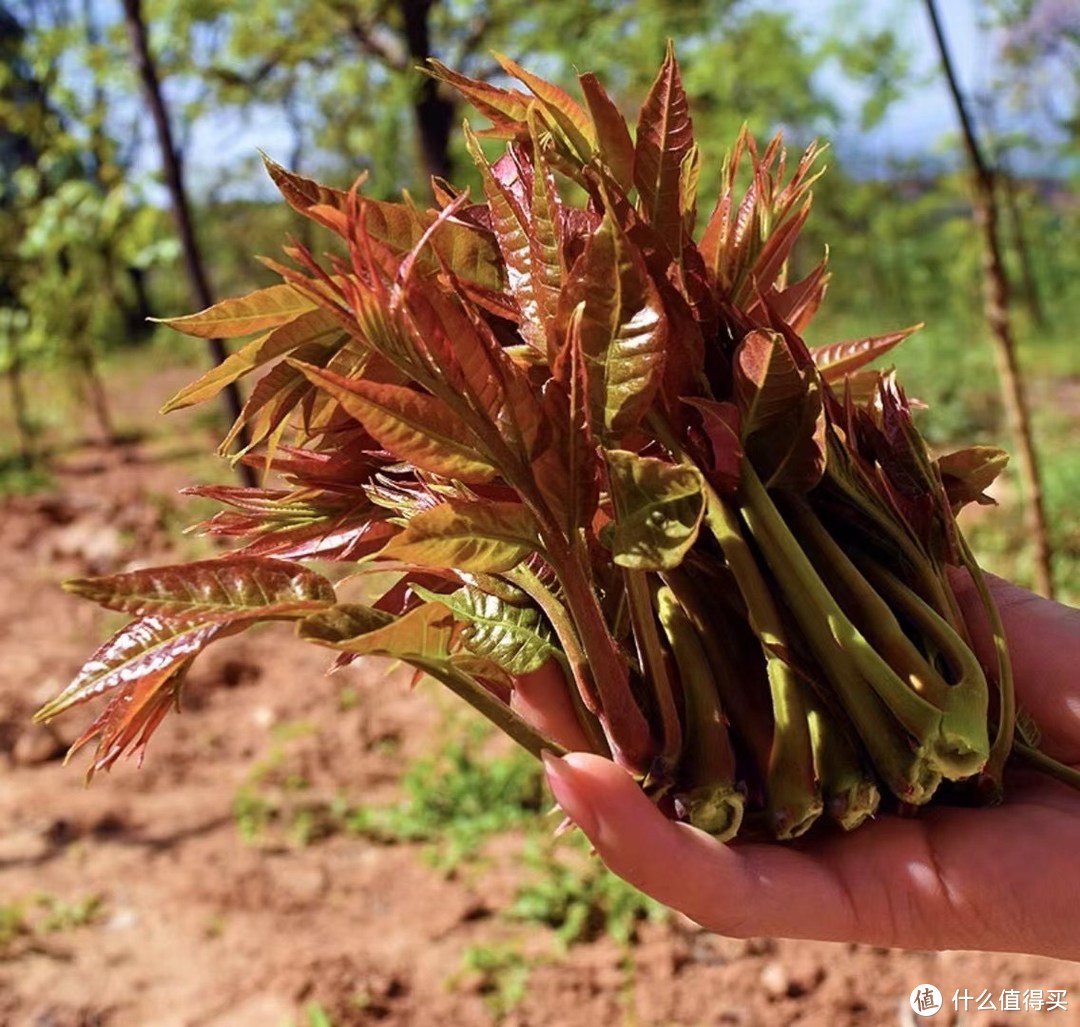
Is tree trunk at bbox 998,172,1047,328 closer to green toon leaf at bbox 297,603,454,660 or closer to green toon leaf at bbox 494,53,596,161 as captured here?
green toon leaf at bbox 494,53,596,161

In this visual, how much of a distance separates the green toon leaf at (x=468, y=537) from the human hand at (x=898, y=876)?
24cm

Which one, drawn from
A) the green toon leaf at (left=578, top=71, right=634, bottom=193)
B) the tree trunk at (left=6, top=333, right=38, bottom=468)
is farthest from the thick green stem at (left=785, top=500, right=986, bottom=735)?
the tree trunk at (left=6, top=333, right=38, bottom=468)

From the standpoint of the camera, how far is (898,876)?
3.32 feet

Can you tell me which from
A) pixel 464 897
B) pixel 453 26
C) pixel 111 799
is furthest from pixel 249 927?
pixel 453 26

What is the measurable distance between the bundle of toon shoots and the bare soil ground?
1.36 m

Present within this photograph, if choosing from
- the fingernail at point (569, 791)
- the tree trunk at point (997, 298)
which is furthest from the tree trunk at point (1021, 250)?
the fingernail at point (569, 791)

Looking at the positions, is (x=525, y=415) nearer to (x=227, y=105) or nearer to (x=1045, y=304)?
(x=227, y=105)

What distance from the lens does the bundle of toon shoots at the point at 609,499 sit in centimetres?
85

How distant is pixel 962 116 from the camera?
2.59 metres

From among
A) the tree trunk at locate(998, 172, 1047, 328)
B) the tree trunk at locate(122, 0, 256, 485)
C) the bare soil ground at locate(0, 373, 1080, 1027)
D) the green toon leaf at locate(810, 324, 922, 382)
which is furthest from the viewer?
the tree trunk at locate(998, 172, 1047, 328)

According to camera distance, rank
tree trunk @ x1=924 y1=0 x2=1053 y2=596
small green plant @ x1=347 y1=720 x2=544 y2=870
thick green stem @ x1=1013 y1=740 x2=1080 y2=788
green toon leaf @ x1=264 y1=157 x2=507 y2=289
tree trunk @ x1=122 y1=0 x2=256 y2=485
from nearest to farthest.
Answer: green toon leaf @ x1=264 y1=157 x2=507 y2=289 < thick green stem @ x1=1013 y1=740 x2=1080 y2=788 < tree trunk @ x1=924 y1=0 x2=1053 y2=596 < small green plant @ x1=347 y1=720 x2=544 y2=870 < tree trunk @ x1=122 y1=0 x2=256 y2=485

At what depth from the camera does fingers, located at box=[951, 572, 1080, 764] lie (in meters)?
1.22

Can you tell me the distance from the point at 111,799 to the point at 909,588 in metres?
2.81

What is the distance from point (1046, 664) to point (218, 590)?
36.2 inches
